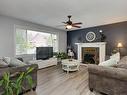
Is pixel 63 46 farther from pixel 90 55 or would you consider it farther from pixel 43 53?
pixel 43 53

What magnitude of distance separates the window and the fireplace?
89.5 inches

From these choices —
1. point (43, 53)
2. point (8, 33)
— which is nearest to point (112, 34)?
point (43, 53)

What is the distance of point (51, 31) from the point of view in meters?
7.13

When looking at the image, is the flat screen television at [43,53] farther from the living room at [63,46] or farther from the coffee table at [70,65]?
the coffee table at [70,65]

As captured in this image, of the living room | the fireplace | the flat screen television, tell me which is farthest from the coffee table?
the fireplace

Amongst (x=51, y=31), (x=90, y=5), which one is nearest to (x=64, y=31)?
(x=51, y=31)

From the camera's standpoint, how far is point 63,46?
820cm

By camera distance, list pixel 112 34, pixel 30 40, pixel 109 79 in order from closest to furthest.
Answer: pixel 109 79 < pixel 30 40 < pixel 112 34

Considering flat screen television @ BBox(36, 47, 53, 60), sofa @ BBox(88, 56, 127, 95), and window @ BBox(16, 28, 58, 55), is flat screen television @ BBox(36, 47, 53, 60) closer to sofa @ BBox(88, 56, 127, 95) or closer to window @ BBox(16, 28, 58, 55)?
window @ BBox(16, 28, 58, 55)

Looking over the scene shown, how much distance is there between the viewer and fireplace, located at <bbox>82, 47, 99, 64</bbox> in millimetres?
7001

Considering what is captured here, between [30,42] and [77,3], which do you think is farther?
[30,42]

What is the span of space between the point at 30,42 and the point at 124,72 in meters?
4.82

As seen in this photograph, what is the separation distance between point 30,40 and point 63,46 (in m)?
2.82

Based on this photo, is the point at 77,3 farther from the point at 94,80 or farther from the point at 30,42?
the point at 30,42
